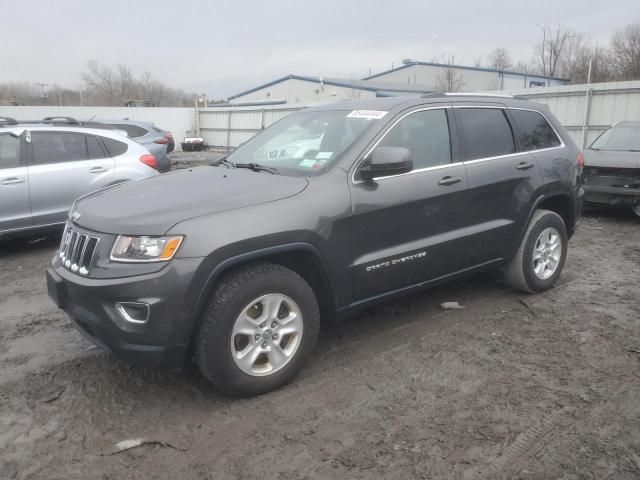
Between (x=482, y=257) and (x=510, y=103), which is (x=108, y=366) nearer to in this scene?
(x=482, y=257)

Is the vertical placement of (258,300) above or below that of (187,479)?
above

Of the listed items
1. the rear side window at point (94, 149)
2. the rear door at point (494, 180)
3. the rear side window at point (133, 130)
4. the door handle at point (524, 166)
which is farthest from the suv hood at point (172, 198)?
the rear side window at point (133, 130)

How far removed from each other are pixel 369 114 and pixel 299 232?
4.07ft

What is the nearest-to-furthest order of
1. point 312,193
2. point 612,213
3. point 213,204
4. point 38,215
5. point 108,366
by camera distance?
point 213,204 < point 312,193 < point 108,366 < point 38,215 < point 612,213

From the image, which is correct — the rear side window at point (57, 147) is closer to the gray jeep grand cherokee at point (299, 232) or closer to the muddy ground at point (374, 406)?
the muddy ground at point (374, 406)

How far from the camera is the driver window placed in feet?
12.8

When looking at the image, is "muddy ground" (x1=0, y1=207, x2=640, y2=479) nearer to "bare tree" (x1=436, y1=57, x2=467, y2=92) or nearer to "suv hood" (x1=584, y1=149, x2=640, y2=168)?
"suv hood" (x1=584, y1=149, x2=640, y2=168)

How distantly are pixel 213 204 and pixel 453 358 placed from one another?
6.58 ft

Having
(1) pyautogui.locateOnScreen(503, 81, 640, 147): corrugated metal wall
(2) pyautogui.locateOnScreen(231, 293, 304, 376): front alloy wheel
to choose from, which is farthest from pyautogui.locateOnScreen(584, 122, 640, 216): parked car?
(2) pyautogui.locateOnScreen(231, 293, 304, 376): front alloy wheel

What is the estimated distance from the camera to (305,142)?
4.05 m

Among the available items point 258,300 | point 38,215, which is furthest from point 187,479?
point 38,215

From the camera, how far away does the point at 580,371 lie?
356 cm

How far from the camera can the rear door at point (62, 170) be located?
6.63 m

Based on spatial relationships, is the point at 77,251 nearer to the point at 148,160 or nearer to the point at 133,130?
the point at 148,160
